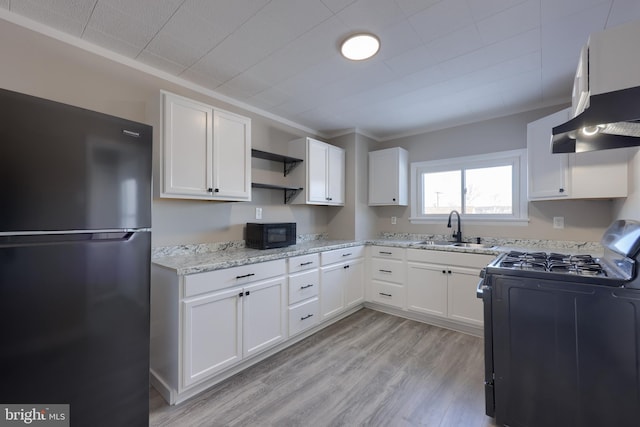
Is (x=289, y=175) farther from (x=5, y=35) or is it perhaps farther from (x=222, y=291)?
(x=5, y=35)

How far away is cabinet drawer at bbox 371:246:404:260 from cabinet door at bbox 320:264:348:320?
19.7 inches

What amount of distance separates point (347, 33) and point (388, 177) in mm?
2170

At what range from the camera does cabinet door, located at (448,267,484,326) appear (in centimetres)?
266

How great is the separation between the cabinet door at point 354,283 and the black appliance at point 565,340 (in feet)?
5.46

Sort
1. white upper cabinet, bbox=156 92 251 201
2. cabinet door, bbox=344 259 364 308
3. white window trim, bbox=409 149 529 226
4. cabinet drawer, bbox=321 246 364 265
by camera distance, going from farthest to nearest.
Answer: cabinet door, bbox=344 259 364 308 → white window trim, bbox=409 149 529 226 → cabinet drawer, bbox=321 246 364 265 → white upper cabinet, bbox=156 92 251 201

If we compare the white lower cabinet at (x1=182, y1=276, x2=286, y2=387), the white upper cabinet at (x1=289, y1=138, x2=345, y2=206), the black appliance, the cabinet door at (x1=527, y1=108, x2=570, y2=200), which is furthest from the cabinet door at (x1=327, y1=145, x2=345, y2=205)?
the black appliance

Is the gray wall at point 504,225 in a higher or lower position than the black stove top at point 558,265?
higher

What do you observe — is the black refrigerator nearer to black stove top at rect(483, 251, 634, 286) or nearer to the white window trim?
black stove top at rect(483, 251, 634, 286)

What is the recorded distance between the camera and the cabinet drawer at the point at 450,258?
2.63 metres

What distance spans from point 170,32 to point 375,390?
273 centimetres

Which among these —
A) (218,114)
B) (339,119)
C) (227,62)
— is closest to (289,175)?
(339,119)

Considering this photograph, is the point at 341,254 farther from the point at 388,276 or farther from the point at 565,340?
the point at 565,340

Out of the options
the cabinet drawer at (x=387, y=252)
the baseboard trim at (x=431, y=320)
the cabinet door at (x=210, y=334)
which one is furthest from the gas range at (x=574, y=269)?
the cabinet door at (x=210, y=334)

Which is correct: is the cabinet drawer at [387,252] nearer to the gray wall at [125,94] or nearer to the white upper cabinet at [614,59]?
the gray wall at [125,94]
